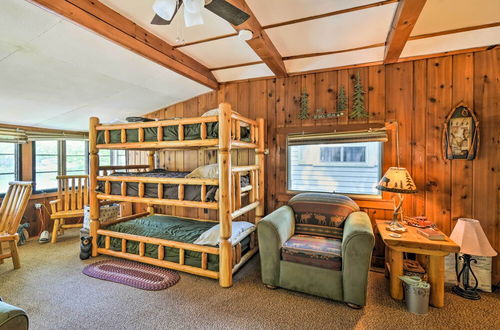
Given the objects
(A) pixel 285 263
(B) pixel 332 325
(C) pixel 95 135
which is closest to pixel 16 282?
(C) pixel 95 135

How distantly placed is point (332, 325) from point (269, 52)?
256 cm

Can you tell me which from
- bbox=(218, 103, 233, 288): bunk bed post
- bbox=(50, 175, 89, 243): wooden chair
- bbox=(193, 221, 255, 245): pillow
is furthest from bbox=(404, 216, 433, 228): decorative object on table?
bbox=(50, 175, 89, 243): wooden chair

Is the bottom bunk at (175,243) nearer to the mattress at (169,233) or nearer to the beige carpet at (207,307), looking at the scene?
the mattress at (169,233)

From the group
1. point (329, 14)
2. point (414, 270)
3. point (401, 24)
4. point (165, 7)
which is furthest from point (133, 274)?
point (401, 24)

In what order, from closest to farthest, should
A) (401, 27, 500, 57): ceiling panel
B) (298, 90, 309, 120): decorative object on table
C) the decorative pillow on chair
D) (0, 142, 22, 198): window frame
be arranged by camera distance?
1. (401, 27, 500, 57): ceiling panel
2. the decorative pillow on chair
3. (298, 90, 309, 120): decorative object on table
4. (0, 142, 22, 198): window frame

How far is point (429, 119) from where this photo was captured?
2.74 metres

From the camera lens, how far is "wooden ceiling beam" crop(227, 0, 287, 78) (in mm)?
1996

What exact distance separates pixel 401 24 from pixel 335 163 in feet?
5.59

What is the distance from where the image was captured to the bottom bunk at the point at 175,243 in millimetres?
2621

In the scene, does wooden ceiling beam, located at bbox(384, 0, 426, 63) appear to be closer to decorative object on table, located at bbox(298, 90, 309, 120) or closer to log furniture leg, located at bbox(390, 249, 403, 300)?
decorative object on table, located at bbox(298, 90, 309, 120)

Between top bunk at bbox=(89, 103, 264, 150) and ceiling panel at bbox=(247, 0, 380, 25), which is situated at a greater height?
ceiling panel at bbox=(247, 0, 380, 25)

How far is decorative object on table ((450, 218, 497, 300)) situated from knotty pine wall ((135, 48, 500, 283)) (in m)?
0.38

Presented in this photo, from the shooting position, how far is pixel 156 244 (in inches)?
112

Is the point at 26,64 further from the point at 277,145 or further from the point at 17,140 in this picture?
the point at 277,145
